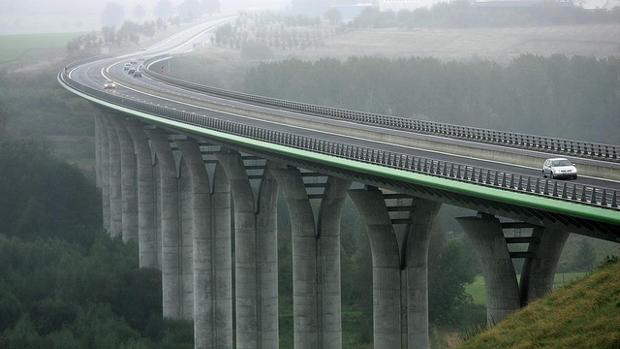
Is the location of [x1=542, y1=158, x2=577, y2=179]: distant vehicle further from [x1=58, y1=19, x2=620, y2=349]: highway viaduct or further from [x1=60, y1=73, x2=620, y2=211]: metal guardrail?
[x1=60, y1=73, x2=620, y2=211]: metal guardrail

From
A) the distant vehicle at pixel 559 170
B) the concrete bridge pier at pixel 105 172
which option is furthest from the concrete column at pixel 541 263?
the concrete bridge pier at pixel 105 172

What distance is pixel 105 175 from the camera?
12938 cm

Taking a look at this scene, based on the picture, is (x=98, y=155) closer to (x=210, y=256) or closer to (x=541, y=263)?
(x=210, y=256)

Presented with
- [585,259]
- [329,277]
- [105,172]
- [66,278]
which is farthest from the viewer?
[105,172]

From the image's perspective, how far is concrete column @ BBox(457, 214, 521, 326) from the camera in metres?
44.5

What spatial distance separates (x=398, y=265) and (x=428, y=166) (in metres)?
6.34

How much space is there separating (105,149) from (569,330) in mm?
100726

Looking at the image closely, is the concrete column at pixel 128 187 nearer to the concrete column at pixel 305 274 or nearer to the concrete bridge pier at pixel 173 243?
the concrete bridge pier at pixel 173 243

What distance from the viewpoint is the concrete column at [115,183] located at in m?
121

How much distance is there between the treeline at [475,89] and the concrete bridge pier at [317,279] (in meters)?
108

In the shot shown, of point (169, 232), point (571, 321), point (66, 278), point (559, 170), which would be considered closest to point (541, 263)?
point (559, 170)

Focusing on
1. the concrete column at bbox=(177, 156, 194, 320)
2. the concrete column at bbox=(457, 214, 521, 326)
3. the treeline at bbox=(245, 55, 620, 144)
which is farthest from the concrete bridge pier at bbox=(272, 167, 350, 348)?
the treeline at bbox=(245, 55, 620, 144)

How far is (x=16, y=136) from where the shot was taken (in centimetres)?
15900

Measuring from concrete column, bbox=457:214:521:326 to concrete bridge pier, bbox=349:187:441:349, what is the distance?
1005 cm
